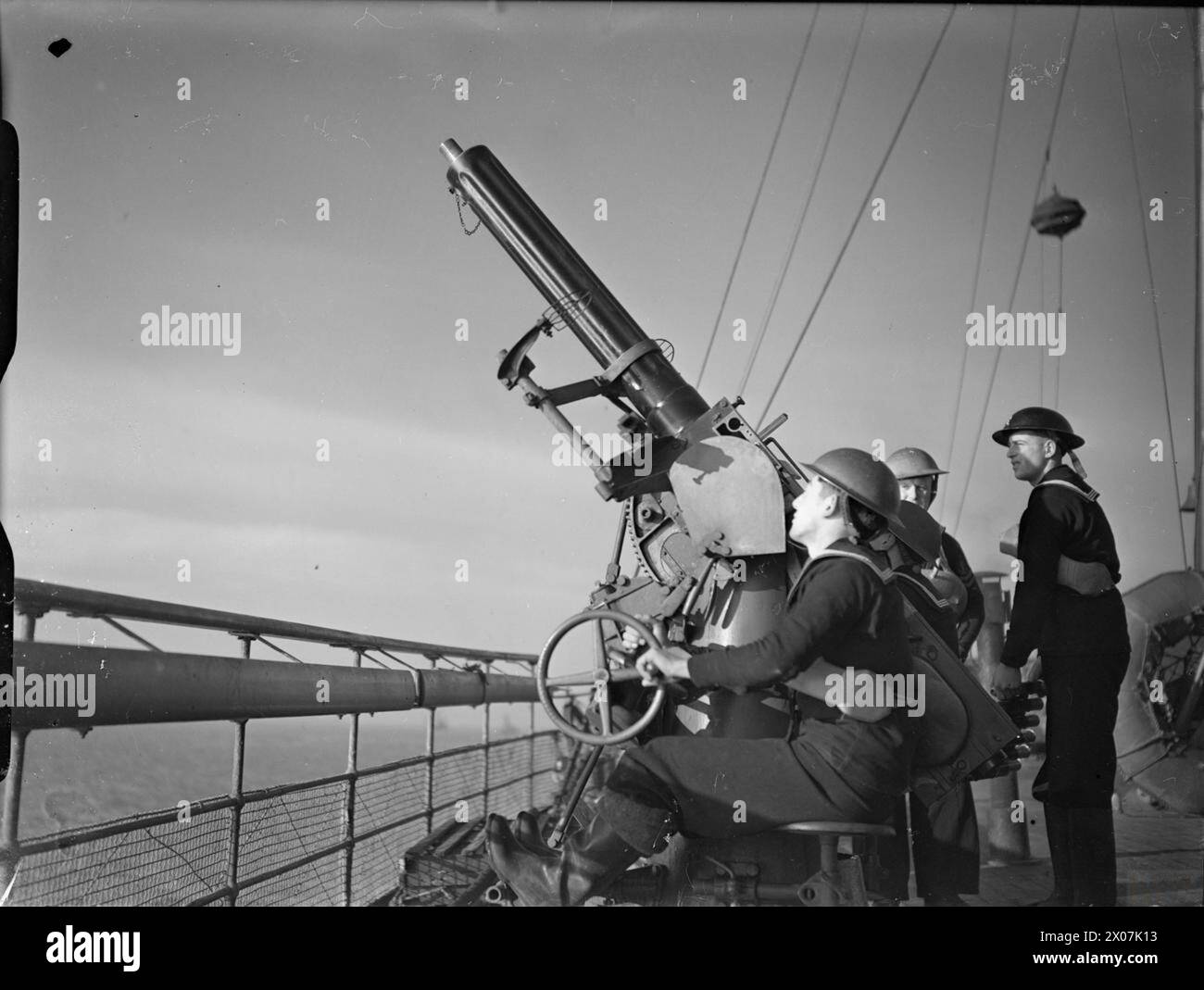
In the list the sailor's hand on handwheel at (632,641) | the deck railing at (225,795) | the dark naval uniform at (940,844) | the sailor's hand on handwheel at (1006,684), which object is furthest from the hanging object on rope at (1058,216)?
the deck railing at (225,795)

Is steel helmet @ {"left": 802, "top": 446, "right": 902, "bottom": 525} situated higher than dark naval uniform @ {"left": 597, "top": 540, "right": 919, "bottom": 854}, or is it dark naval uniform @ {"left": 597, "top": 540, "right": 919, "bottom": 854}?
steel helmet @ {"left": 802, "top": 446, "right": 902, "bottom": 525}

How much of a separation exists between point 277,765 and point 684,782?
207cm

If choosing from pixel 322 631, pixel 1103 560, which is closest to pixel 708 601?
pixel 322 631

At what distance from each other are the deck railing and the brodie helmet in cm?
168

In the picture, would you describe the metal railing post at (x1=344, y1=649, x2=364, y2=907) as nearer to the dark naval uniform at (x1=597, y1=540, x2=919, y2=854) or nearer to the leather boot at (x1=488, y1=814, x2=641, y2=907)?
the leather boot at (x1=488, y1=814, x2=641, y2=907)

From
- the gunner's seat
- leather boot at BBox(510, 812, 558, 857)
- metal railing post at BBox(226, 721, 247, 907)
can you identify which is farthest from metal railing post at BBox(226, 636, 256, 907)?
the gunner's seat

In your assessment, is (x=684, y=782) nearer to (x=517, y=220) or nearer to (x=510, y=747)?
(x=517, y=220)

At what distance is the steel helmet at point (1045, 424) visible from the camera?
4.22 m

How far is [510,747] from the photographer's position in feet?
24.2

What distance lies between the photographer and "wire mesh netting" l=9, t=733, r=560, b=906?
277cm

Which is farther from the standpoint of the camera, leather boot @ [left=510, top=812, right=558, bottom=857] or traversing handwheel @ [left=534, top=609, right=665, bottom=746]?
leather boot @ [left=510, top=812, right=558, bottom=857]

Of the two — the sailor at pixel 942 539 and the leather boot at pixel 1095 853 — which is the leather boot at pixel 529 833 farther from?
the sailor at pixel 942 539

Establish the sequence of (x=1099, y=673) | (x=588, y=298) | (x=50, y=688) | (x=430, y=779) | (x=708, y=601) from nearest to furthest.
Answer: (x=50, y=688)
(x=708, y=601)
(x=1099, y=673)
(x=588, y=298)
(x=430, y=779)

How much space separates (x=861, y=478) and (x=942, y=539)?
166 cm
